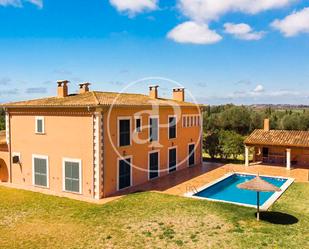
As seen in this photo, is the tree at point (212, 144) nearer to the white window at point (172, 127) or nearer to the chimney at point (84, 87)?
the white window at point (172, 127)

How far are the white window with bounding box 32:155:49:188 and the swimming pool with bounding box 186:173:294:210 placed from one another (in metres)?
9.77

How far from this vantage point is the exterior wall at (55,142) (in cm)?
1989

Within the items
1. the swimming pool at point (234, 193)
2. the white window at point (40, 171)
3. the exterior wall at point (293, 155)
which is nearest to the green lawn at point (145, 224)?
the swimming pool at point (234, 193)

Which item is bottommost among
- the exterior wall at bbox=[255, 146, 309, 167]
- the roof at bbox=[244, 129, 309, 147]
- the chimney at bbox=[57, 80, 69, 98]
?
the exterior wall at bbox=[255, 146, 309, 167]

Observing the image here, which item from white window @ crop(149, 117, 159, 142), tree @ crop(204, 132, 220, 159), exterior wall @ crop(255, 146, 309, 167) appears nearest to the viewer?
white window @ crop(149, 117, 159, 142)

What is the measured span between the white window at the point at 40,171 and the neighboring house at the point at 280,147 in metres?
19.3

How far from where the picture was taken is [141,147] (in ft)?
77.3

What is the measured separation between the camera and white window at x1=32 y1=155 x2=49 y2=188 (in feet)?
71.2

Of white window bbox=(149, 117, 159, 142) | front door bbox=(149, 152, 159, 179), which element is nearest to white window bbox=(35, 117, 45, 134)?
white window bbox=(149, 117, 159, 142)

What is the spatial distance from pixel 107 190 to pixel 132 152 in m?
3.56

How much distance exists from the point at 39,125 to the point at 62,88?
344cm

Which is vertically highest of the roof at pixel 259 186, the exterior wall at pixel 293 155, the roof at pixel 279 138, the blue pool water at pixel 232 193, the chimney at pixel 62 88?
the chimney at pixel 62 88

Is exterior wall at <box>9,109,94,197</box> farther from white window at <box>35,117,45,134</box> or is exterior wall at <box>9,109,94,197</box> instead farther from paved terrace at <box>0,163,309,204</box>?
paved terrace at <box>0,163,309,204</box>

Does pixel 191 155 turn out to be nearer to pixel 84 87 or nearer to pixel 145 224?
pixel 84 87
